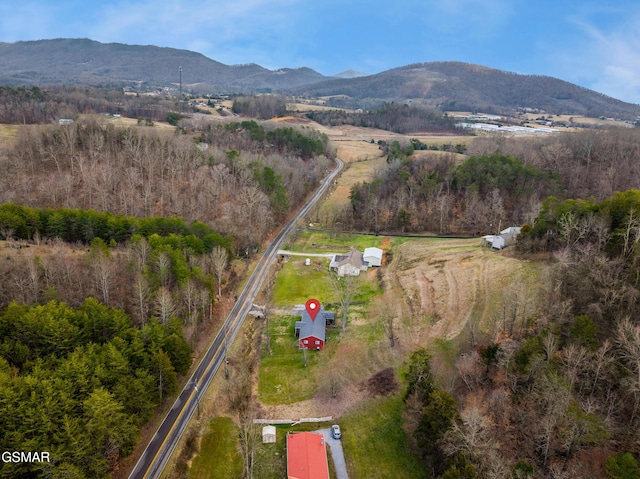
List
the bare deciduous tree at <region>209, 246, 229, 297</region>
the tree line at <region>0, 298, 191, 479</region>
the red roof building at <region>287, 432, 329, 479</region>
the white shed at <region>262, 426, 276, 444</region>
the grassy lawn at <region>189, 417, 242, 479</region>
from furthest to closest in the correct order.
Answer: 1. the bare deciduous tree at <region>209, 246, 229, 297</region>
2. the white shed at <region>262, 426, 276, 444</region>
3. the grassy lawn at <region>189, 417, 242, 479</region>
4. the red roof building at <region>287, 432, 329, 479</region>
5. the tree line at <region>0, 298, 191, 479</region>

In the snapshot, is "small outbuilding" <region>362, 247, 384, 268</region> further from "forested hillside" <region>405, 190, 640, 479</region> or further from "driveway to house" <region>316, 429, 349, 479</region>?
"driveway to house" <region>316, 429, 349, 479</region>

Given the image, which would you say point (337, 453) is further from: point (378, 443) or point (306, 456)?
point (378, 443)

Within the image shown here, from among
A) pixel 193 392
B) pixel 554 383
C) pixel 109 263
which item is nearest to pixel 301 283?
pixel 193 392

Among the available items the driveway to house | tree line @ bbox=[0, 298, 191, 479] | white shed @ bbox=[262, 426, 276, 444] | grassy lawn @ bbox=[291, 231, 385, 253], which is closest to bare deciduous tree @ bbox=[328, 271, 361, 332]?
grassy lawn @ bbox=[291, 231, 385, 253]

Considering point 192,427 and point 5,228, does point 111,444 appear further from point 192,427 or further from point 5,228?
point 5,228

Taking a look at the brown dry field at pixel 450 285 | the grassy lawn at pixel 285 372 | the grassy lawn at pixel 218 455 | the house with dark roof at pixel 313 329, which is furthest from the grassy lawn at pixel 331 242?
the grassy lawn at pixel 218 455

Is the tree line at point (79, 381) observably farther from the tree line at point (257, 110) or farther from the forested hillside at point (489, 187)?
the tree line at point (257, 110)
